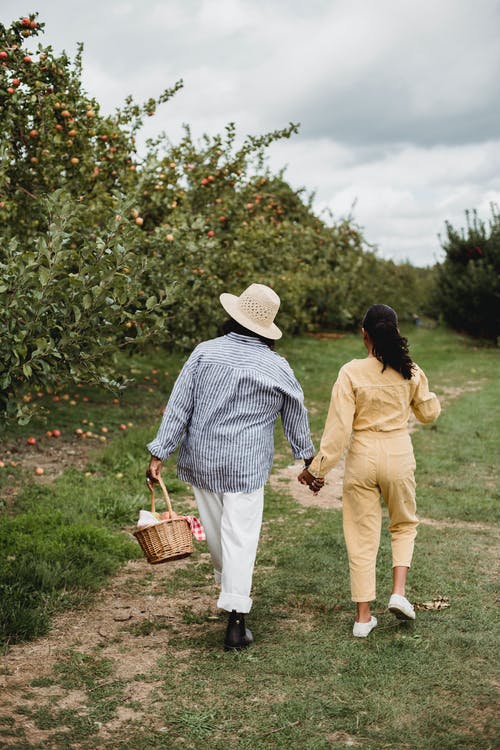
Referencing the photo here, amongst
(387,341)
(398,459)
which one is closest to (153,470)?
(398,459)

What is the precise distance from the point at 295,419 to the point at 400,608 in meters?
1.15

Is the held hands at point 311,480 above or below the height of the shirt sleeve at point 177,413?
below

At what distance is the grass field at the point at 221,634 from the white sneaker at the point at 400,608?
0.10 m

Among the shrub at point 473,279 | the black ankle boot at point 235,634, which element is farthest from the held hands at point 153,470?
the shrub at point 473,279

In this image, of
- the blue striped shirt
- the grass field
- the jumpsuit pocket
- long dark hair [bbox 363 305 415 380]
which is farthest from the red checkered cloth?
long dark hair [bbox 363 305 415 380]

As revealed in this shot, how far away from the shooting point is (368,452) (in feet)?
14.3

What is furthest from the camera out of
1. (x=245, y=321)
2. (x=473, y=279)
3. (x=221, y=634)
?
(x=473, y=279)

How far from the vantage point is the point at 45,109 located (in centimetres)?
722

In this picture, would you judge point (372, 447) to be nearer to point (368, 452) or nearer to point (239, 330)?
point (368, 452)

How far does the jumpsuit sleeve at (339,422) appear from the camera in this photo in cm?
428

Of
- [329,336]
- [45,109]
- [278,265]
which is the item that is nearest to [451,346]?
[329,336]

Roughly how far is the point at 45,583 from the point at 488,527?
11.6 feet

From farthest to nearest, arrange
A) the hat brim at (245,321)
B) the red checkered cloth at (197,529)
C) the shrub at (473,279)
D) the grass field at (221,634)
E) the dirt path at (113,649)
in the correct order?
1. the shrub at (473,279)
2. the red checkered cloth at (197,529)
3. the hat brim at (245,321)
4. the dirt path at (113,649)
5. the grass field at (221,634)

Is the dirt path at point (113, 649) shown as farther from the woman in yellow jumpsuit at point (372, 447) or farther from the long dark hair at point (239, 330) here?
the long dark hair at point (239, 330)
